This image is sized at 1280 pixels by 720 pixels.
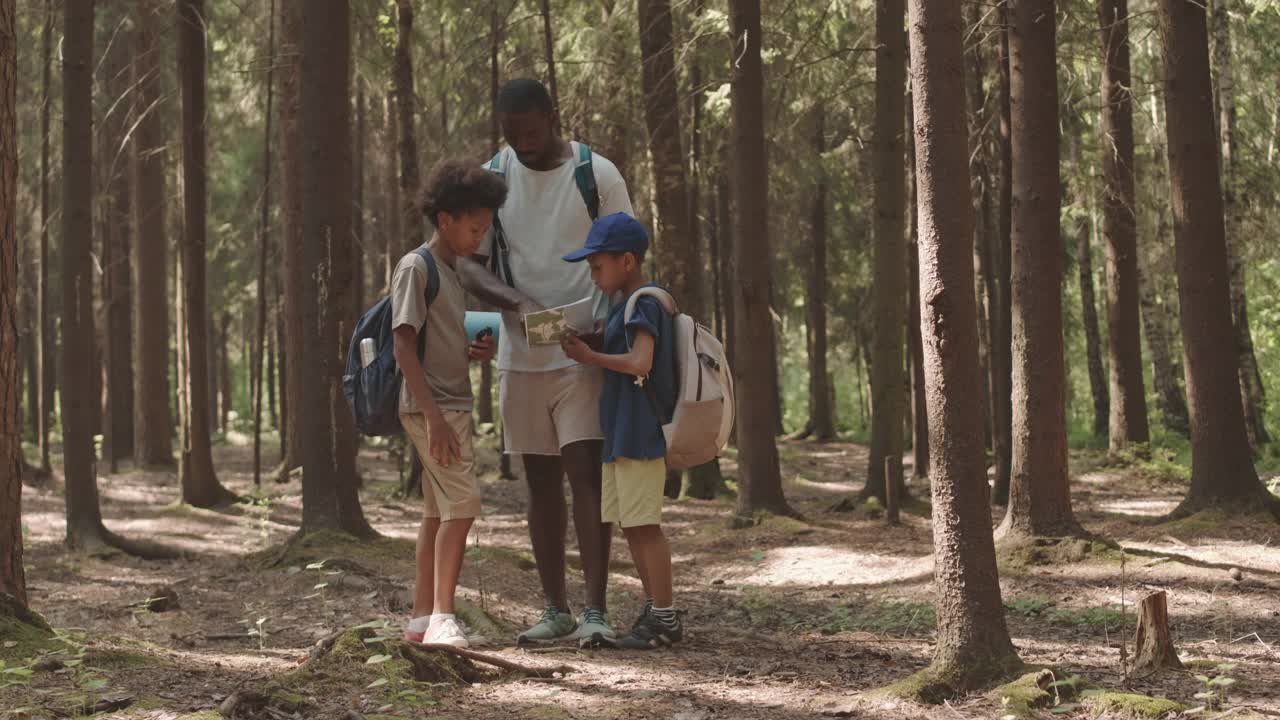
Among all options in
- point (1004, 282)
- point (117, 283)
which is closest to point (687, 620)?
point (1004, 282)

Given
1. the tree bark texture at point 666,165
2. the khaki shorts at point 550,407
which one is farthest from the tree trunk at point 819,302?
the khaki shorts at point 550,407

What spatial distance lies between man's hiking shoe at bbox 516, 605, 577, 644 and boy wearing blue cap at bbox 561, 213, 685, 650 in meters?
0.36

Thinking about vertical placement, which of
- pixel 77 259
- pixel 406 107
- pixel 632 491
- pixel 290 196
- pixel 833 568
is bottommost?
pixel 833 568

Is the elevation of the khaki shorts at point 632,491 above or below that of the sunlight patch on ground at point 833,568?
above

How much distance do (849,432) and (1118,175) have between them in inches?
685

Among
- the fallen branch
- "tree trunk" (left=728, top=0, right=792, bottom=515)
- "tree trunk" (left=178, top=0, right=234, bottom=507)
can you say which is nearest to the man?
the fallen branch

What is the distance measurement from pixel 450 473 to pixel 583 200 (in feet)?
4.77

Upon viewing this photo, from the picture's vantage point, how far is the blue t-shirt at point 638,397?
579cm

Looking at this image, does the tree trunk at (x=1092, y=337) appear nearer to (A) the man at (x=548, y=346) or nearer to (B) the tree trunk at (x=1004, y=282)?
(B) the tree trunk at (x=1004, y=282)

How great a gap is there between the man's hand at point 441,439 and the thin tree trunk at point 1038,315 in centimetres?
497

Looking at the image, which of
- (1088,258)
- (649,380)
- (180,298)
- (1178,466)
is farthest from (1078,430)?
(649,380)

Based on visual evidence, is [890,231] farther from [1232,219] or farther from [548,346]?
[548,346]

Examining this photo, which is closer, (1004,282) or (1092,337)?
(1004,282)

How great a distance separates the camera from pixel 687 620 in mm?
7621
